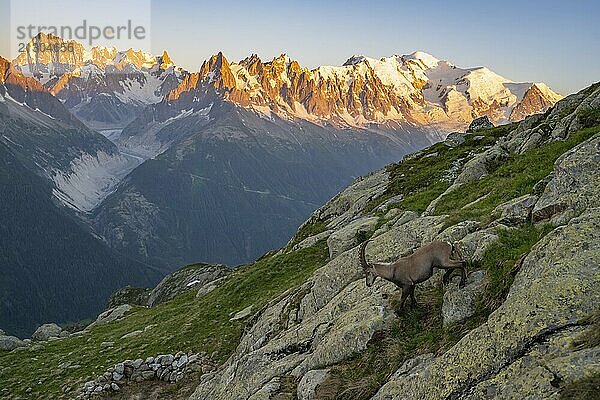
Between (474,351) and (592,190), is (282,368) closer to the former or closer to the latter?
(474,351)

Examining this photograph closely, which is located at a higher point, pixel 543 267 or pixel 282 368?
pixel 543 267

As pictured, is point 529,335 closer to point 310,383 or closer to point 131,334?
point 310,383

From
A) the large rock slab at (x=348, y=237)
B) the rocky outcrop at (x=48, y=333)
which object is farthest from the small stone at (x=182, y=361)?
the rocky outcrop at (x=48, y=333)

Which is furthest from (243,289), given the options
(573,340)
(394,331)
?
(573,340)

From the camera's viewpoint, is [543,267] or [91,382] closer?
[543,267]

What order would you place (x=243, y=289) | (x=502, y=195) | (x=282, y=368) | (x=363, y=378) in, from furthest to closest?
(x=243, y=289), (x=502, y=195), (x=282, y=368), (x=363, y=378)

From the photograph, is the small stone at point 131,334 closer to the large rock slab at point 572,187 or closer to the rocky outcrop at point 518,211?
the rocky outcrop at point 518,211

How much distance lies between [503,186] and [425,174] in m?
30.8

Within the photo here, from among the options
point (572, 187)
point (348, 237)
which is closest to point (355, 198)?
point (348, 237)

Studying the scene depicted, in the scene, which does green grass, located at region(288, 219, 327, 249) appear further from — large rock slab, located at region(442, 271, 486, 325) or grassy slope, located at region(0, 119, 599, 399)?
large rock slab, located at region(442, 271, 486, 325)

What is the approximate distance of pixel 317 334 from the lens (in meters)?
21.9

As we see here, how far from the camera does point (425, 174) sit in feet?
202

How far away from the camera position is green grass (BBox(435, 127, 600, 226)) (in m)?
27.0

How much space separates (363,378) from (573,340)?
7.58 m
